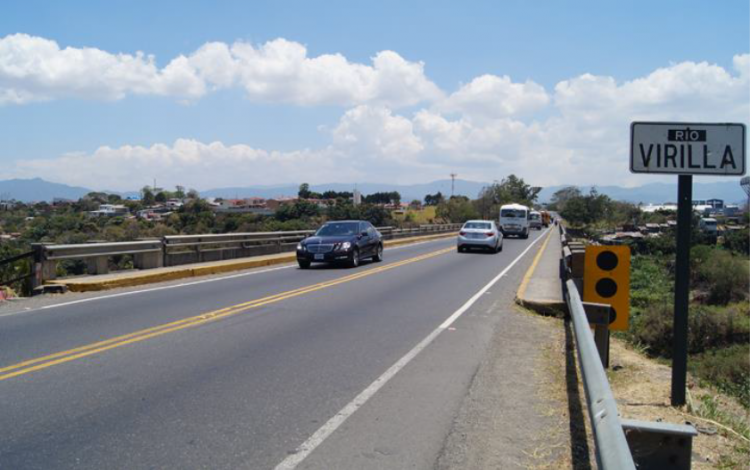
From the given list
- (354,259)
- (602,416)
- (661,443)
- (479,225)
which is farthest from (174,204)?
(602,416)

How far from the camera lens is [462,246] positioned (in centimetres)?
3120

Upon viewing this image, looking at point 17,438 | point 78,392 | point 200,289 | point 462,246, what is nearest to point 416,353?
point 78,392

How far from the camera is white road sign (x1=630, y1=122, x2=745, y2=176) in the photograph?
5492 millimetres

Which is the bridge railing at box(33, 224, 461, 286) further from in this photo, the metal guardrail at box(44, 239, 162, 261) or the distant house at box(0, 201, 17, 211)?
the distant house at box(0, 201, 17, 211)

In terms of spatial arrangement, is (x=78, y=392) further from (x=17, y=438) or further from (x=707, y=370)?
(x=707, y=370)

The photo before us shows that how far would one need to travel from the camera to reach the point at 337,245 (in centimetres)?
2048

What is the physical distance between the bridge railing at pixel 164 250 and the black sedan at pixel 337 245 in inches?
119

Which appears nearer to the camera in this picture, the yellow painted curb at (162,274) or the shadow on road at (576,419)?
the shadow on road at (576,419)

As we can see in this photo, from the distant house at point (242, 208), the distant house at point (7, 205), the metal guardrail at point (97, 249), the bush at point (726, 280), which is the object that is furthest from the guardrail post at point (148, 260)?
the distant house at point (7, 205)

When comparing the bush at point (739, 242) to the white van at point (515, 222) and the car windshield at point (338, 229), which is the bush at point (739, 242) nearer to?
the white van at point (515, 222)

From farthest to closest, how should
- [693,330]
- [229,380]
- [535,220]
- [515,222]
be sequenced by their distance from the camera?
1. [535,220]
2. [515,222]
3. [693,330]
4. [229,380]

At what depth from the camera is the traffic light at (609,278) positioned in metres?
8.04

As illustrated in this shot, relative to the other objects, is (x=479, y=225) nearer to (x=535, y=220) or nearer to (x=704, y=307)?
(x=704, y=307)

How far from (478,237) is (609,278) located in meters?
22.6
